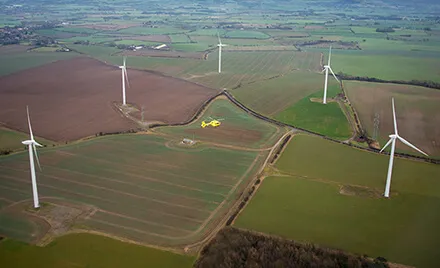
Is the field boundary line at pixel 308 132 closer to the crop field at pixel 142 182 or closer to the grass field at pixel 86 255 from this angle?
the crop field at pixel 142 182

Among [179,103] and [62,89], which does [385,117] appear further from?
[62,89]

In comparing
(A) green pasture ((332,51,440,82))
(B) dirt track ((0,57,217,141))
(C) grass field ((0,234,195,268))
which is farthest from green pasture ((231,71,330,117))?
(C) grass field ((0,234,195,268))

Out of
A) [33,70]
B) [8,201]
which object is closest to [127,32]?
[33,70]

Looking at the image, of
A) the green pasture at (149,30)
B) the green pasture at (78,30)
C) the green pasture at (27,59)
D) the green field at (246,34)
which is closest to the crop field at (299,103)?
the green pasture at (27,59)

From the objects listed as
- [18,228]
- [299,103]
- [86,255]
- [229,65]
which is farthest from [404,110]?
[18,228]

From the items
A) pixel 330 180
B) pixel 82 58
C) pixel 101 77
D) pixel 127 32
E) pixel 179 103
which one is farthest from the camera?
pixel 127 32

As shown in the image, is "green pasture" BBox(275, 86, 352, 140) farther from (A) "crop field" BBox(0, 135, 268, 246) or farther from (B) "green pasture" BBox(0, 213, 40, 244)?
(B) "green pasture" BBox(0, 213, 40, 244)

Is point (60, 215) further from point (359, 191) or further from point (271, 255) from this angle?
point (359, 191)
